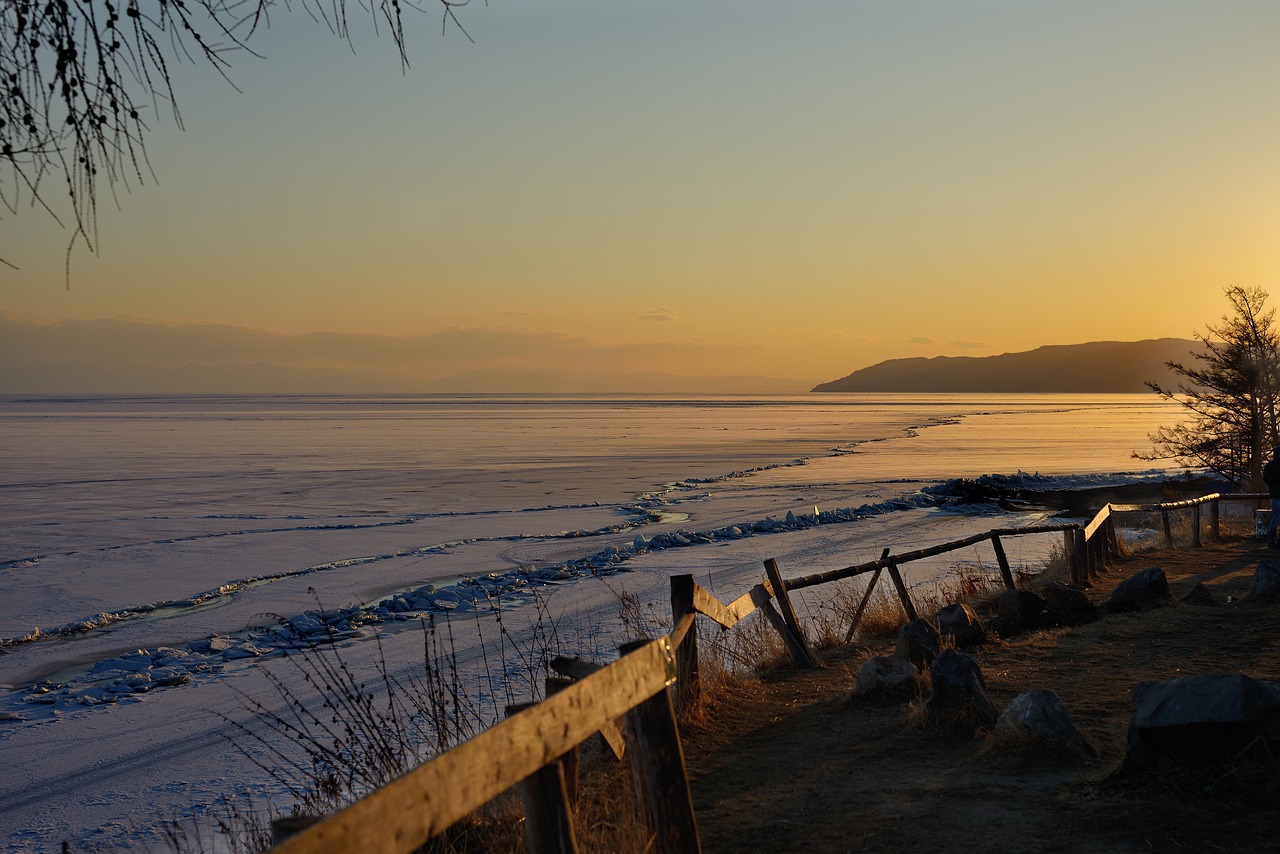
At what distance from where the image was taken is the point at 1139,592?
1226cm

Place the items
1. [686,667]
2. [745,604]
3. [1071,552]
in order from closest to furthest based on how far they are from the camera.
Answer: [686,667], [745,604], [1071,552]

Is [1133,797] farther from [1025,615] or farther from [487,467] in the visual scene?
[487,467]

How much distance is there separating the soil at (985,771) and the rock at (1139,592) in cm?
117

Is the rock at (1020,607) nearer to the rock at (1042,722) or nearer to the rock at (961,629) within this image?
the rock at (961,629)

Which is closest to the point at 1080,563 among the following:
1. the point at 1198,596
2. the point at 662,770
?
the point at 1198,596

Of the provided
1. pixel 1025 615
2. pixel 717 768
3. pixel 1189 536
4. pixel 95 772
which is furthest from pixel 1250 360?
pixel 95 772

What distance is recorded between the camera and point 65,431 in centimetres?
6869

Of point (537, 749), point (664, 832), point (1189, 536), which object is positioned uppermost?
point (537, 749)

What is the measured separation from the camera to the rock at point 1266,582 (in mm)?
12125

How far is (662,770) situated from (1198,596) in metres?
10.4

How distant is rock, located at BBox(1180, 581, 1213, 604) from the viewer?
12.2m

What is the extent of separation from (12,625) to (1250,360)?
40.4 meters

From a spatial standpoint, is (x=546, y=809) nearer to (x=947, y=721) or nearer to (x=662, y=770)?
(x=662, y=770)

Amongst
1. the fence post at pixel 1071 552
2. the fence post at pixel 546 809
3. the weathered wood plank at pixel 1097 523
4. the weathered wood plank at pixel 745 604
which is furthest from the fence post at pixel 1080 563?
the fence post at pixel 546 809
